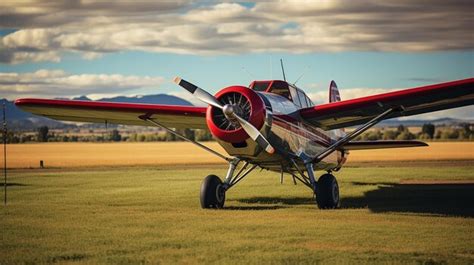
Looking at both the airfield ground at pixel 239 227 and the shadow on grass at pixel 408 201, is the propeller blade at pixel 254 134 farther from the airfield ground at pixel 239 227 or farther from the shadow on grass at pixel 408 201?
the shadow on grass at pixel 408 201

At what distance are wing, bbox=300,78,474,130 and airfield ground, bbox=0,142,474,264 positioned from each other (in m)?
2.38

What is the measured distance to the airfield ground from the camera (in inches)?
389

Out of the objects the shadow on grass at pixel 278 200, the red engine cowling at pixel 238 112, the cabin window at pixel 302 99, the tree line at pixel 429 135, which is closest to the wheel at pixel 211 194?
the red engine cowling at pixel 238 112

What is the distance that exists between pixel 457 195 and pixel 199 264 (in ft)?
45.0

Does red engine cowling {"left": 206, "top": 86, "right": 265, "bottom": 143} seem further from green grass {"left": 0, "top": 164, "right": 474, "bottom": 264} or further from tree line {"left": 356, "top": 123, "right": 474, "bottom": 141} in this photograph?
tree line {"left": 356, "top": 123, "right": 474, "bottom": 141}

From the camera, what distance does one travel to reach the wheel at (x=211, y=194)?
16641 millimetres

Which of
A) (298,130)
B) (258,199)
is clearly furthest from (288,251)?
(258,199)

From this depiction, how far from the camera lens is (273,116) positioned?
51.3ft

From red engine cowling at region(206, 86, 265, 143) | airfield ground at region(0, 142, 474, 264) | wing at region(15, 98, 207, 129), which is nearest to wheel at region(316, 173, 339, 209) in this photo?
airfield ground at region(0, 142, 474, 264)

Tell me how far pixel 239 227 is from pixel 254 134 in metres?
2.63

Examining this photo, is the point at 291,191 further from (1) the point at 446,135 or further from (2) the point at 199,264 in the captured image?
(1) the point at 446,135

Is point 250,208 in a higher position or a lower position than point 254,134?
lower

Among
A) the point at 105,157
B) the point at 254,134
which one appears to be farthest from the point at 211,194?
the point at 105,157

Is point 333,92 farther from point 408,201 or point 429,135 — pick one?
point 429,135
